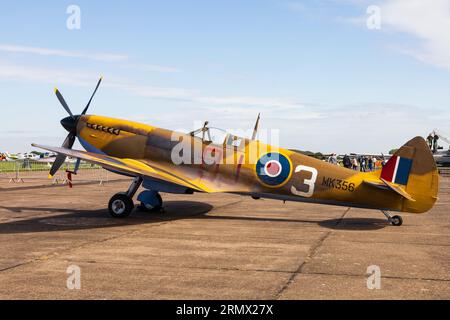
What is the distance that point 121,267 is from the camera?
7.08 m

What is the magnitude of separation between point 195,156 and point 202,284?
7.03 metres

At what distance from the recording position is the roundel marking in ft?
38.9

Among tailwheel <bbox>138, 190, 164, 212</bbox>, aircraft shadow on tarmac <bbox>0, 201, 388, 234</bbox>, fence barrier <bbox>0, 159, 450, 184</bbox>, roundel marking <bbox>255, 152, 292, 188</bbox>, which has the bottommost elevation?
fence barrier <bbox>0, 159, 450, 184</bbox>

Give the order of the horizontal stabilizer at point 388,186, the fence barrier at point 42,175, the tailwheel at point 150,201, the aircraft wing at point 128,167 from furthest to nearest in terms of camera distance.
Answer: the fence barrier at point 42,175, the tailwheel at point 150,201, the aircraft wing at point 128,167, the horizontal stabilizer at point 388,186

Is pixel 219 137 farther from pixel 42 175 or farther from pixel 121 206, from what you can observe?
pixel 42 175

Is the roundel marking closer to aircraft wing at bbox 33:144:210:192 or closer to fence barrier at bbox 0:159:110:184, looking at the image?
aircraft wing at bbox 33:144:210:192

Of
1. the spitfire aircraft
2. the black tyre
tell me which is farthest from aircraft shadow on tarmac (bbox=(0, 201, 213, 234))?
the spitfire aircraft

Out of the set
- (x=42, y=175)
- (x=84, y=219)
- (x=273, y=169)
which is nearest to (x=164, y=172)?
(x=84, y=219)

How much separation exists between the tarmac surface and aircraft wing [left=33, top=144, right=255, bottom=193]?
0.95 m

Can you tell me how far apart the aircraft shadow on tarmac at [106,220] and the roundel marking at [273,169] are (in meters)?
1.23

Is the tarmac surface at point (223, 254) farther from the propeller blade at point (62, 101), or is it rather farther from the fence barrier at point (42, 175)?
the fence barrier at point (42, 175)

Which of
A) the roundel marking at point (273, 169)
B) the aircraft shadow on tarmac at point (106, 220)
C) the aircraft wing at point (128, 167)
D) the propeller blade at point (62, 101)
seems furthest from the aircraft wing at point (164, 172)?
the propeller blade at point (62, 101)

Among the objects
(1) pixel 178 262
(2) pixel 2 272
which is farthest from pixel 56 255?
(1) pixel 178 262

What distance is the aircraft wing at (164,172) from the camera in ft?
39.2
